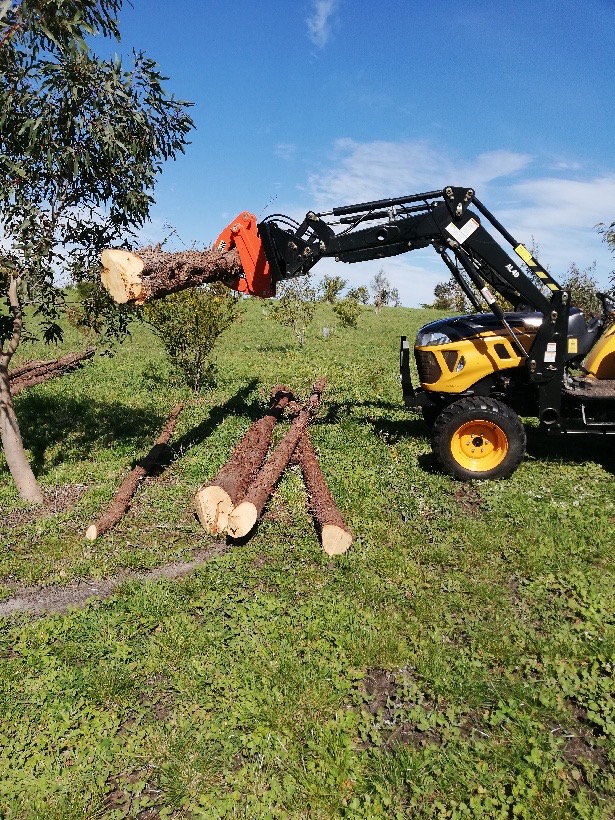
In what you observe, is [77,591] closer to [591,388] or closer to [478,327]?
[478,327]

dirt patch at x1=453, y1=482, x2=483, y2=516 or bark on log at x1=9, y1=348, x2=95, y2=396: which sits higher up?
bark on log at x1=9, y1=348, x2=95, y2=396

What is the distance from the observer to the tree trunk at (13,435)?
689 centimetres

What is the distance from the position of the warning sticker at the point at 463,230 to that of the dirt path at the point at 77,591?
481 cm

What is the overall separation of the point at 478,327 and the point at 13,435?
6.32m

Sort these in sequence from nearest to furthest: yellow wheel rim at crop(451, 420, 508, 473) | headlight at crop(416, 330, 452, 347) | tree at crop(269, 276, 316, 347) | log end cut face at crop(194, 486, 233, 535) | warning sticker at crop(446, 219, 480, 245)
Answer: log end cut face at crop(194, 486, 233, 535), warning sticker at crop(446, 219, 480, 245), yellow wheel rim at crop(451, 420, 508, 473), headlight at crop(416, 330, 452, 347), tree at crop(269, 276, 316, 347)

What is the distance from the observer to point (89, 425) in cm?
1022

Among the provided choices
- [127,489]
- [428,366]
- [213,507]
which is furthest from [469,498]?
[127,489]

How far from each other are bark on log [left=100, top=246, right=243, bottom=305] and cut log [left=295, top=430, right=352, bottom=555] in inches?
104

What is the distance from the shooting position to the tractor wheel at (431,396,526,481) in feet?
22.8

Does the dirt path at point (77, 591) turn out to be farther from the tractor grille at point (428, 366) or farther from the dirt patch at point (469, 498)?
the tractor grille at point (428, 366)

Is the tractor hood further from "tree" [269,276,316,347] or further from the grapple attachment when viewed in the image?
"tree" [269,276,316,347]

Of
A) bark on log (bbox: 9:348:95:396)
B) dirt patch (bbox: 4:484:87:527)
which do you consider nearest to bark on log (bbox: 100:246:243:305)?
dirt patch (bbox: 4:484:87:527)

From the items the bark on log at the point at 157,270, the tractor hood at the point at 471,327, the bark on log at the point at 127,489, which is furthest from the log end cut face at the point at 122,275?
the tractor hood at the point at 471,327

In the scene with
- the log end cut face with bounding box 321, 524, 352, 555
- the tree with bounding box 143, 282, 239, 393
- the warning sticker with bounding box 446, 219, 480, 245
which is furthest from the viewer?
the tree with bounding box 143, 282, 239, 393
